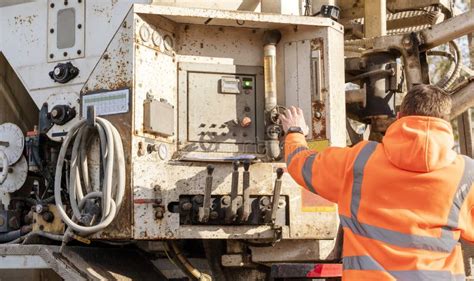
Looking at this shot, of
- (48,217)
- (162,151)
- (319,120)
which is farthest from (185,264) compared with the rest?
(319,120)

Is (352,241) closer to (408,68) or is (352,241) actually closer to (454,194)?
(454,194)

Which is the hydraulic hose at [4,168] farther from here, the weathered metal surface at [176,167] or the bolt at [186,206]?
the bolt at [186,206]

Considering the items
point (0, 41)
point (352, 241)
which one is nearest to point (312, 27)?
point (352, 241)

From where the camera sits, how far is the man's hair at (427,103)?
2.99m

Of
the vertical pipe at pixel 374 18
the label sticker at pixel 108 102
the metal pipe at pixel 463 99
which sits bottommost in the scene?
the label sticker at pixel 108 102

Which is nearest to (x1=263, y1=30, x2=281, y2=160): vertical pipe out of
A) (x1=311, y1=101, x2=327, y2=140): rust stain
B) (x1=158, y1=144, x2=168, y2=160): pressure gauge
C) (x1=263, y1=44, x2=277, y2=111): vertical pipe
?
(x1=263, y1=44, x2=277, y2=111): vertical pipe

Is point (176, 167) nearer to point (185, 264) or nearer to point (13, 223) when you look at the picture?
point (185, 264)

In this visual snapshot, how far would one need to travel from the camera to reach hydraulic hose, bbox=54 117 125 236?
380 cm

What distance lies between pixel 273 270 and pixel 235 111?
0.93 m

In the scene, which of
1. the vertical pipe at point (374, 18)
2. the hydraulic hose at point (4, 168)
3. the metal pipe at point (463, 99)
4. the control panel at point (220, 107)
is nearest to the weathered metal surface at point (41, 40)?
the hydraulic hose at point (4, 168)

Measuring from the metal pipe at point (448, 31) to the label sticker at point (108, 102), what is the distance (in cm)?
202

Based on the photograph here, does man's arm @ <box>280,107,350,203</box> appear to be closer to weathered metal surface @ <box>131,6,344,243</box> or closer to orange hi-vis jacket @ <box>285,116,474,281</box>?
orange hi-vis jacket @ <box>285,116,474,281</box>

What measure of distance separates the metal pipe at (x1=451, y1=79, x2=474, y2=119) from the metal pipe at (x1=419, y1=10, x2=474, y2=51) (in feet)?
1.18

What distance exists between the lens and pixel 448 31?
4742 mm
